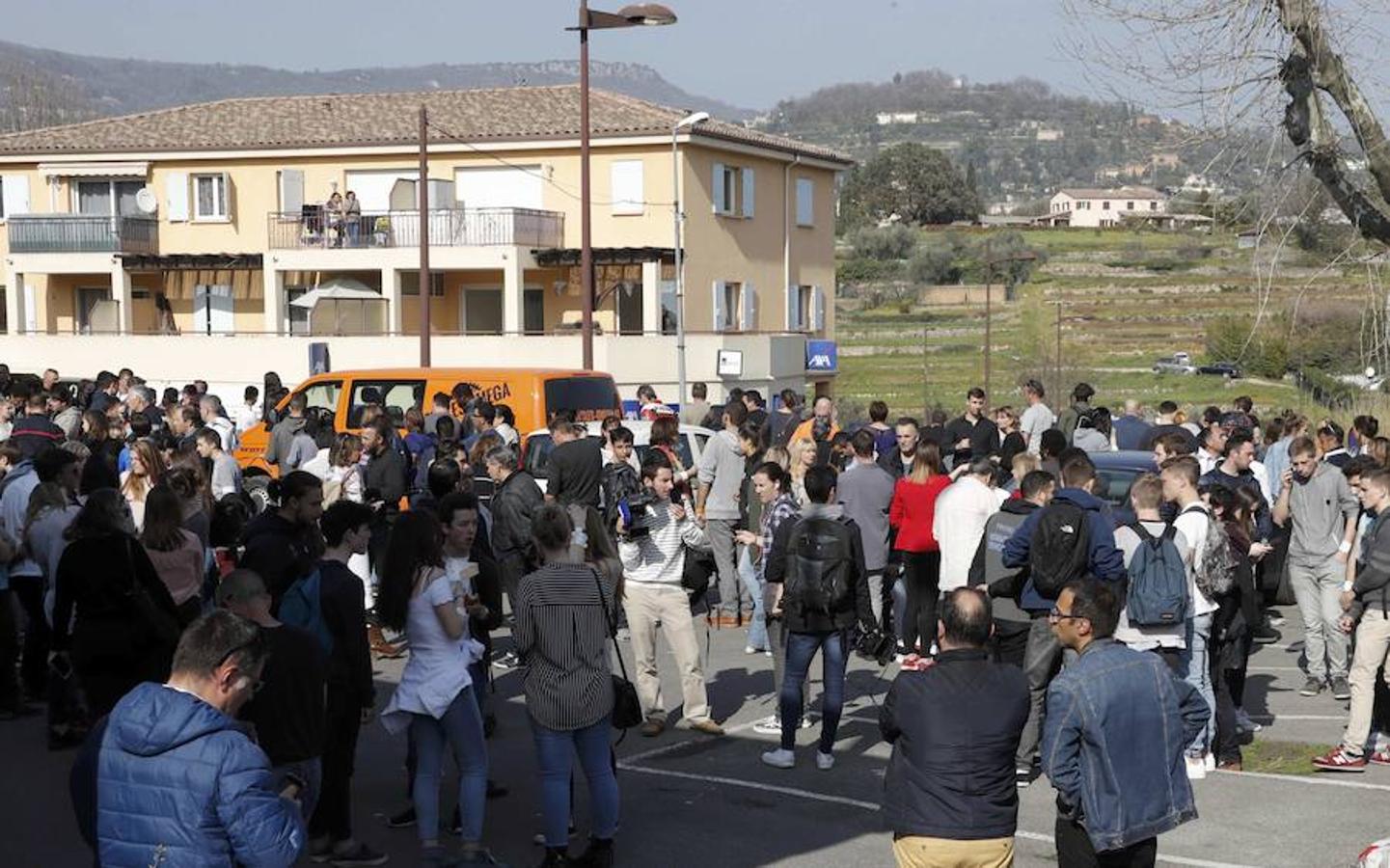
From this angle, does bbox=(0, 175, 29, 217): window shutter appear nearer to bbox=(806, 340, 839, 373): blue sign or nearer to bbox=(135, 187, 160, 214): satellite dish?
bbox=(135, 187, 160, 214): satellite dish

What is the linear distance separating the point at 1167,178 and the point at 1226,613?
2.89 meters

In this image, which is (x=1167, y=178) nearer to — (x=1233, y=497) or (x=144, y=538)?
(x=1233, y=497)

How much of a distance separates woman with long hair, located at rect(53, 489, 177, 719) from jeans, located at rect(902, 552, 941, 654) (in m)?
6.03

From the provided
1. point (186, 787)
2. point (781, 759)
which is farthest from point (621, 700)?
point (186, 787)

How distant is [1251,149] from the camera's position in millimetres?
10328

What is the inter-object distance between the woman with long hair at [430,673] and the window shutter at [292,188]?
39.9 m

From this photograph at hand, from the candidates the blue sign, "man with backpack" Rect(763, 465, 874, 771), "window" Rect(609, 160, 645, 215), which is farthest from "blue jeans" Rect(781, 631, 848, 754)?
the blue sign

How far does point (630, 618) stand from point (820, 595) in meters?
1.50

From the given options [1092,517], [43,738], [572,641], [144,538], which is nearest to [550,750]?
[572,641]

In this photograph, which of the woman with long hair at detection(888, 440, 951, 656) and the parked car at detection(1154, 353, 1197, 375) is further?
the parked car at detection(1154, 353, 1197, 375)

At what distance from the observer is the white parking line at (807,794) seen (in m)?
8.55

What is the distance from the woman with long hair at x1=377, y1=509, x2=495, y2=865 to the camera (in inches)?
310

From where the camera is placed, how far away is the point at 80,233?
46781mm

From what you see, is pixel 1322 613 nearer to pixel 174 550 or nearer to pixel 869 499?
pixel 869 499
